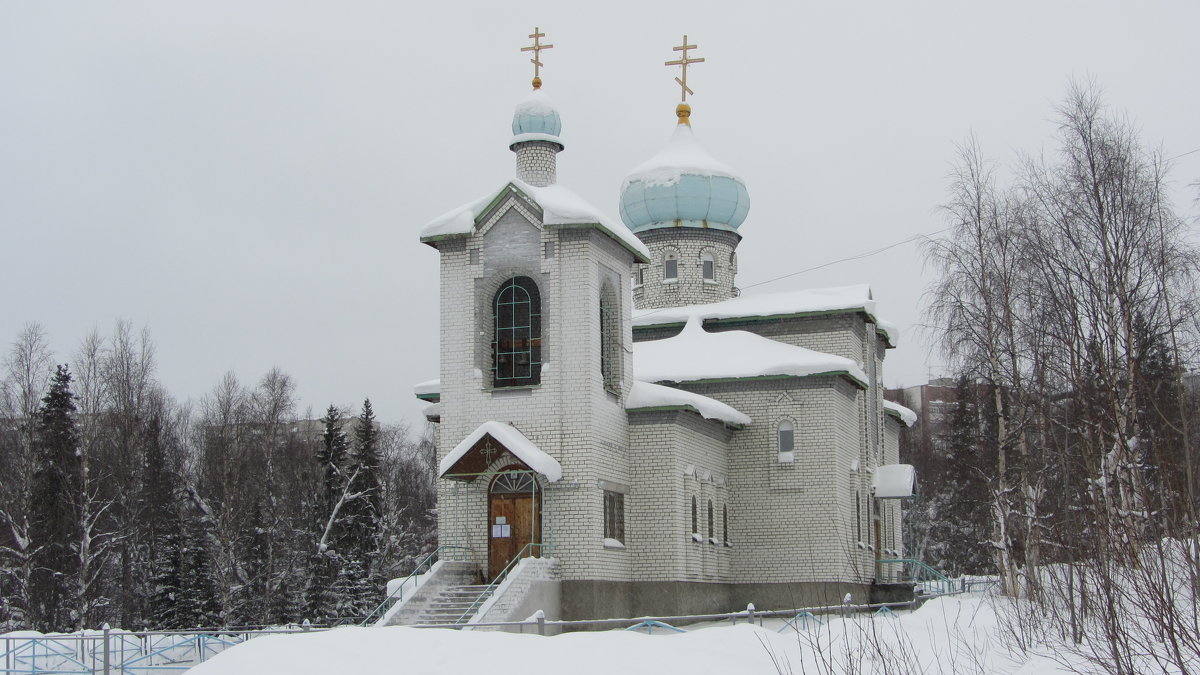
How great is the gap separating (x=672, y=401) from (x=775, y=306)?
5.83m

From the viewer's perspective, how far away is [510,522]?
2284 cm

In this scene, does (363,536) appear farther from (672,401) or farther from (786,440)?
(672,401)

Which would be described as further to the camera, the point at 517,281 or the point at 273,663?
the point at 517,281

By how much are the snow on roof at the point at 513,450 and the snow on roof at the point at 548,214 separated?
3546 mm

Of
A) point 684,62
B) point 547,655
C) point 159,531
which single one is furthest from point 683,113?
point 547,655

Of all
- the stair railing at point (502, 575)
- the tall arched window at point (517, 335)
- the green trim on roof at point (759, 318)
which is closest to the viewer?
the stair railing at point (502, 575)

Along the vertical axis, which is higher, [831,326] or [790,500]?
[831,326]

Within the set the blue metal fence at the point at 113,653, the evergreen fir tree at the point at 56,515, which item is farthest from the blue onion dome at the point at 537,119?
the evergreen fir tree at the point at 56,515

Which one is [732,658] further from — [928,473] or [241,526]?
[928,473]

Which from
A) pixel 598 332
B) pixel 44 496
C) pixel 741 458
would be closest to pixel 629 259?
pixel 598 332

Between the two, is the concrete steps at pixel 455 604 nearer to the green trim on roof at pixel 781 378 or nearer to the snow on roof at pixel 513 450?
the snow on roof at pixel 513 450

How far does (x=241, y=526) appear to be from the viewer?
1489 inches

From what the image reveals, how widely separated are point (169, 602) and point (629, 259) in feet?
53.5

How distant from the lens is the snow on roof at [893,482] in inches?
1155
